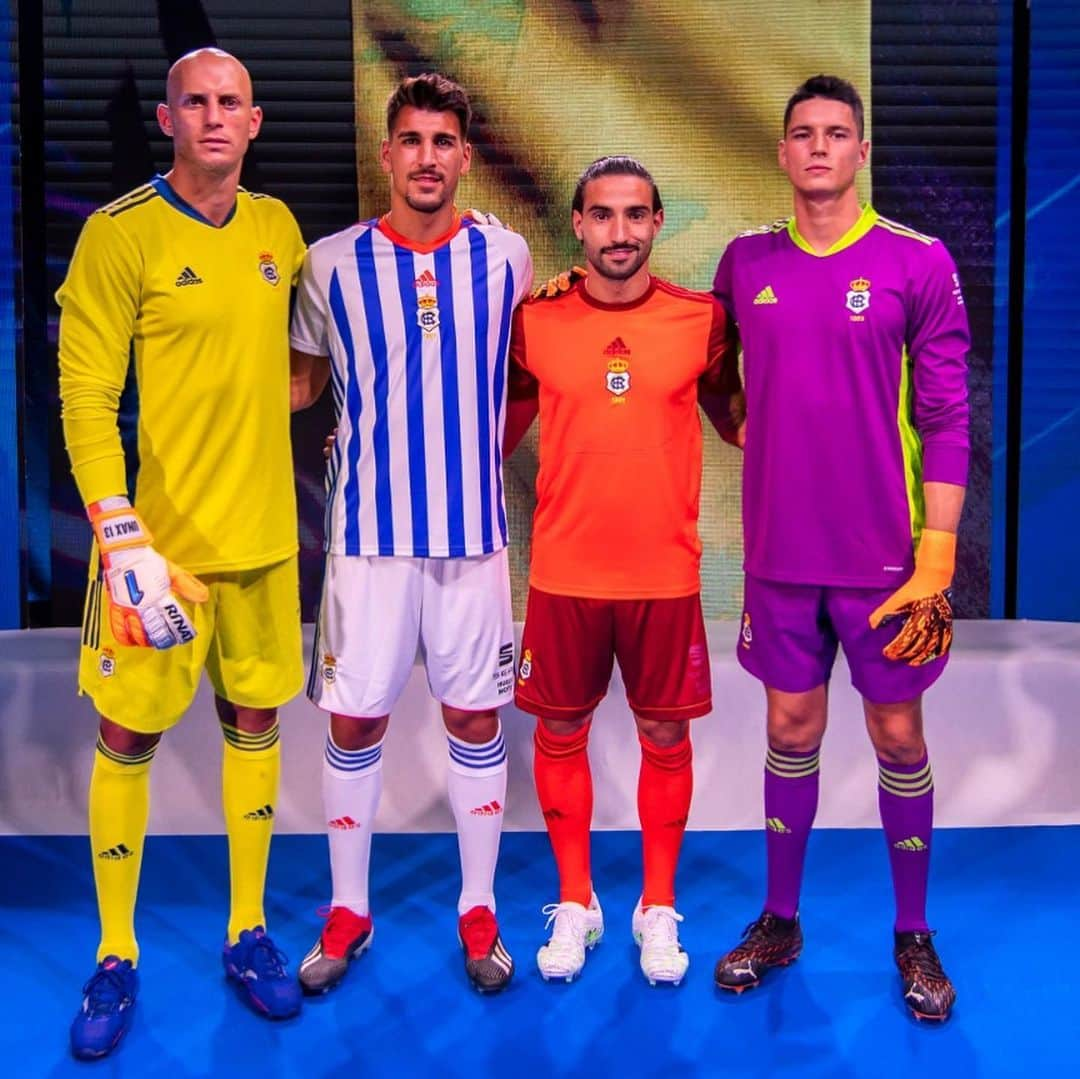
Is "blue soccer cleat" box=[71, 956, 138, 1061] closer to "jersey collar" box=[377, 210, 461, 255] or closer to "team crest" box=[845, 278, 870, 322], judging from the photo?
"jersey collar" box=[377, 210, 461, 255]

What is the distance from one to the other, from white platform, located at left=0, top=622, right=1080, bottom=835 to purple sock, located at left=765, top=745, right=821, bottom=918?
738 mm

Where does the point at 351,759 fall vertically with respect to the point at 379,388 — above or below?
below

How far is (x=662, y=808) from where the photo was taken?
103 inches

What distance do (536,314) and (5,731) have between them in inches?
73.4

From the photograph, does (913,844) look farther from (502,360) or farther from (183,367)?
(183,367)

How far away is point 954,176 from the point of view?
3670 mm

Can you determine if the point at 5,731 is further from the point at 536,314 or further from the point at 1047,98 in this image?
the point at 1047,98

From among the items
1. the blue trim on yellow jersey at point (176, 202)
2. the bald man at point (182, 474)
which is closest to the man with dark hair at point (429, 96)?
→ the bald man at point (182, 474)

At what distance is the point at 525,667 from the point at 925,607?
809 mm

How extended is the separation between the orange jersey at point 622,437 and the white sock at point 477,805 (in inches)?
15.3

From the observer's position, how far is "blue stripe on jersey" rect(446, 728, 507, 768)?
259 cm

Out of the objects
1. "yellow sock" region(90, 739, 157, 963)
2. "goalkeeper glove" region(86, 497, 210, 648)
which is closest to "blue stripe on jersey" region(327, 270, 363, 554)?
"goalkeeper glove" region(86, 497, 210, 648)

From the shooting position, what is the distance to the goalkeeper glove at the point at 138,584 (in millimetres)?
2188

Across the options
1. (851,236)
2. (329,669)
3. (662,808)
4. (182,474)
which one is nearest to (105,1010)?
(329,669)
